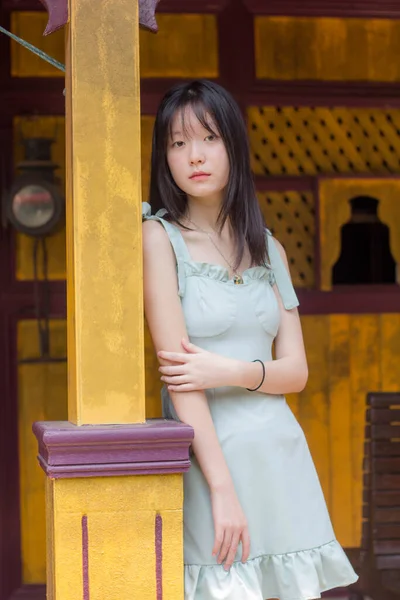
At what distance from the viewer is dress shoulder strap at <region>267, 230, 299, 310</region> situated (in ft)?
11.6

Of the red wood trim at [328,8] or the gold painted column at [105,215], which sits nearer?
the gold painted column at [105,215]

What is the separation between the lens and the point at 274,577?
3.32m

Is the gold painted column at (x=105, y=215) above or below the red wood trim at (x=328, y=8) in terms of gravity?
below

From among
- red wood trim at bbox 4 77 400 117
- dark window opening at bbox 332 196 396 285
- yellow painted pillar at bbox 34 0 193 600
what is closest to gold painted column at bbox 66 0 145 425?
yellow painted pillar at bbox 34 0 193 600

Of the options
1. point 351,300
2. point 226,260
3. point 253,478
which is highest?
point 226,260

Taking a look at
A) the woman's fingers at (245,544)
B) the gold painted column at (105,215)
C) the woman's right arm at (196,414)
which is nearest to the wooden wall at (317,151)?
the gold painted column at (105,215)

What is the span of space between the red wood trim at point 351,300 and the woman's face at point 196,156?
93.1 inches

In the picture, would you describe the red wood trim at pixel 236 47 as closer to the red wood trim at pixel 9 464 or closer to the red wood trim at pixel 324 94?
the red wood trim at pixel 324 94

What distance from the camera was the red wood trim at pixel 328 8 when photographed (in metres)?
Answer: 5.71

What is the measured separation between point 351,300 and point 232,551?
275cm

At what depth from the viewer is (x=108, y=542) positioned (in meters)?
3.22

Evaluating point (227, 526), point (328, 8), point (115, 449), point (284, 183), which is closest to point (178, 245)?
point (115, 449)

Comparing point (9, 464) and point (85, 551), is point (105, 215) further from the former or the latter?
point (9, 464)

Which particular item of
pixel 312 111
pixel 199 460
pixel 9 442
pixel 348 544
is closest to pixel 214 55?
pixel 312 111
